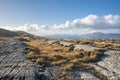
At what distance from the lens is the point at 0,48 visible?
4591 centimetres

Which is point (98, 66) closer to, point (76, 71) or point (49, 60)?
point (76, 71)

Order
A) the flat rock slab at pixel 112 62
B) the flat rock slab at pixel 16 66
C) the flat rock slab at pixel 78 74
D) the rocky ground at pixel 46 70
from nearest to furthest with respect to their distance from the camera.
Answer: the flat rock slab at pixel 16 66 → the rocky ground at pixel 46 70 → the flat rock slab at pixel 78 74 → the flat rock slab at pixel 112 62

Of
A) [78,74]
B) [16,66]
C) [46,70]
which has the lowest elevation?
[78,74]

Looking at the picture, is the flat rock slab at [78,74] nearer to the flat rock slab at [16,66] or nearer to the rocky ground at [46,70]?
the rocky ground at [46,70]

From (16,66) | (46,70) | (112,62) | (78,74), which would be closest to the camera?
(78,74)

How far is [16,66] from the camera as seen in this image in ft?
109

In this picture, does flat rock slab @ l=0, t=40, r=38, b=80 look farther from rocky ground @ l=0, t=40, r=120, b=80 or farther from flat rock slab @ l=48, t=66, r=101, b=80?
flat rock slab @ l=48, t=66, r=101, b=80

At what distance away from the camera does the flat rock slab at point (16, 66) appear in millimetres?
28719

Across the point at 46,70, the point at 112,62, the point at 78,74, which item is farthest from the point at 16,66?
the point at 112,62

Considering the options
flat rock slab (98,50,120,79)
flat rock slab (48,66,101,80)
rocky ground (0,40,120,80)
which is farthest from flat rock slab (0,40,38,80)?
flat rock slab (98,50,120,79)

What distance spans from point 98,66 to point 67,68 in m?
5.55

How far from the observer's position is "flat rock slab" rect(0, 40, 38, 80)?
28.7 meters

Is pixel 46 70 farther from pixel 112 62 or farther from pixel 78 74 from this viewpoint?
pixel 112 62

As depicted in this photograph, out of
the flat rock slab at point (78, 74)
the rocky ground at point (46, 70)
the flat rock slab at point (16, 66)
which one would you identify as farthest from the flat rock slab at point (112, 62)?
the flat rock slab at point (16, 66)
